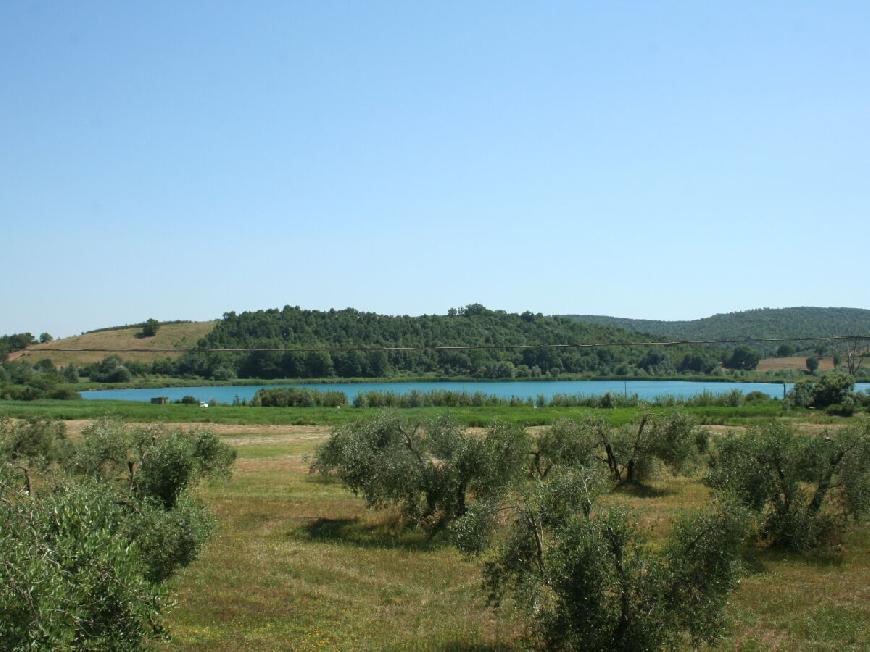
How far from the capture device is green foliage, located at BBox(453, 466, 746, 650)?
15898 millimetres

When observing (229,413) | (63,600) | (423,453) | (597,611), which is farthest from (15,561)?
(229,413)

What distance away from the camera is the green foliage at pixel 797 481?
2880cm

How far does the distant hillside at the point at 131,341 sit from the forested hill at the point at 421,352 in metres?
5.19

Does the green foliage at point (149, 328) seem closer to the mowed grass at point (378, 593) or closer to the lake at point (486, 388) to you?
the lake at point (486, 388)

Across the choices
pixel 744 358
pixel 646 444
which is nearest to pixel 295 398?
pixel 646 444

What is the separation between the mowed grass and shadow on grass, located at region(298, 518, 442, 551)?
6cm

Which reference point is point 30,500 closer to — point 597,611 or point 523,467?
point 597,611

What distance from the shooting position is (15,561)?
1017 cm

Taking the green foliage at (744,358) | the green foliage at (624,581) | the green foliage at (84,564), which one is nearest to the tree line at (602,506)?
the green foliage at (624,581)

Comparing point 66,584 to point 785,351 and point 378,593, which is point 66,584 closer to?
point 378,593

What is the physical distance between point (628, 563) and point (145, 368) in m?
153

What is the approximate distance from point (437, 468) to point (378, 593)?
386 inches

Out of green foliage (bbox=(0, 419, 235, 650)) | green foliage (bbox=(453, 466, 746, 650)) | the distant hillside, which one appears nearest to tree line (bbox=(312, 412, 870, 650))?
green foliage (bbox=(453, 466, 746, 650))

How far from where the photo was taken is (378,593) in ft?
76.4
